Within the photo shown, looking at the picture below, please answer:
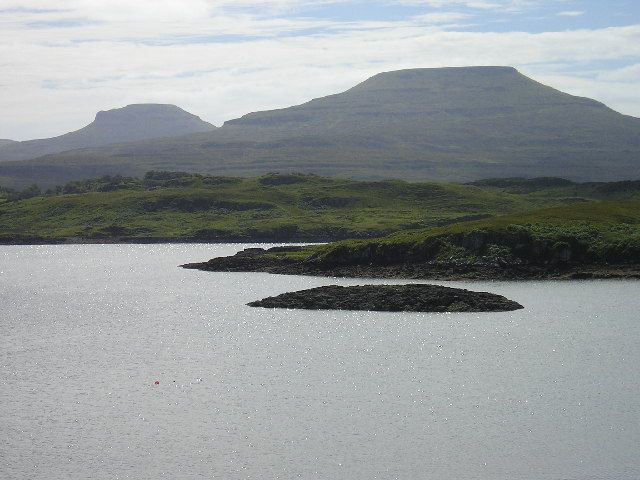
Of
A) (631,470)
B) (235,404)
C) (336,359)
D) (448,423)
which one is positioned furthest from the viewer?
(336,359)

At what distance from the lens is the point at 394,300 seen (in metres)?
89.8

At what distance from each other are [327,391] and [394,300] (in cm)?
3232

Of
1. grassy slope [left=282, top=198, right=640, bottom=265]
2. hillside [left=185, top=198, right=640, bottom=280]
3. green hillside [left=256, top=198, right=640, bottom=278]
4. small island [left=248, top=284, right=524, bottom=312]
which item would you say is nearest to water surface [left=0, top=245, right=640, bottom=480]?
small island [left=248, top=284, right=524, bottom=312]

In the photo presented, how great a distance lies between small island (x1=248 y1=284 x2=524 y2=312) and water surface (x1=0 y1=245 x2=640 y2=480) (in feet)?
7.18

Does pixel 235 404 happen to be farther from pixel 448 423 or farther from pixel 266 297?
pixel 266 297

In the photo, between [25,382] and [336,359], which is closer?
[25,382]

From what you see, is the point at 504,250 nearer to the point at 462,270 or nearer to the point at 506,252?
the point at 506,252

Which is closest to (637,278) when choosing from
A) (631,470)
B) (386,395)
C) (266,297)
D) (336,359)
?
(266,297)

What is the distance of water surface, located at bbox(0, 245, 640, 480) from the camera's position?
4481cm

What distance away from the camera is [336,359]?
225 feet

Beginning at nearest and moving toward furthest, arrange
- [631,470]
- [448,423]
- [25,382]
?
[631,470] < [448,423] < [25,382]

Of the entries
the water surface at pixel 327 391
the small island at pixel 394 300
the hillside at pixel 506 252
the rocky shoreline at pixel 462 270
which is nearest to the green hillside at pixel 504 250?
the hillside at pixel 506 252

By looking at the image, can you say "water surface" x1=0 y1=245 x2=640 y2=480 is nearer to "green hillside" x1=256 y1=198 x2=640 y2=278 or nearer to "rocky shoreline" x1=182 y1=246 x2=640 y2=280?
"rocky shoreline" x1=182 y1=246 x2=640 y2=280

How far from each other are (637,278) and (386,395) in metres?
55.3
